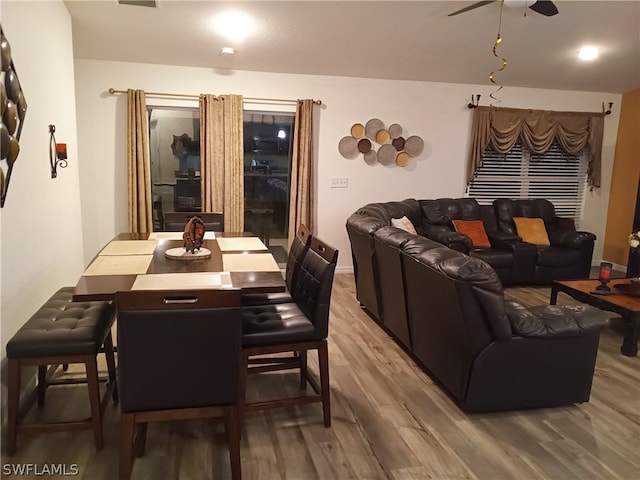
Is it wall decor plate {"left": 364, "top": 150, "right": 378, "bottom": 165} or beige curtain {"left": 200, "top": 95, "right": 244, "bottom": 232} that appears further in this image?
wall decor plate {"left": 364, "top": 150, "right": 378, "bottom": 165}

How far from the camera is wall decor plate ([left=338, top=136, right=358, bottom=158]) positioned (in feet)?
18.3

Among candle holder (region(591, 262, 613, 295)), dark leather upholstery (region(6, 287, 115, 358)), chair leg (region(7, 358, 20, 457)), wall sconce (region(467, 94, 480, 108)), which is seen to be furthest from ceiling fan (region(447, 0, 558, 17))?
chair leg (region(7, 358, 20, 457))

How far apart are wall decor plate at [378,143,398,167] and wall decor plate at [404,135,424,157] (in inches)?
6.8

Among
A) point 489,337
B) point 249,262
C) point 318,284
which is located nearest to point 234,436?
point 318,284

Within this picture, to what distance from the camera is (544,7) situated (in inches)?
120

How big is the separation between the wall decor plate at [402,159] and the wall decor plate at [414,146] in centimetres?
6

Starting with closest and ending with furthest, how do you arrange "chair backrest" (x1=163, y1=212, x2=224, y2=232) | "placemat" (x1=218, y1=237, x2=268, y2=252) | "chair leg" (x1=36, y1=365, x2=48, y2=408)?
1. "chair leg" (x1=36, y1=365, x2=48, y2=408)
2. "placemat" (x1=218, y1=237, x2=268, y2=252)
3. "chair backrest" (x1=163, y1=212, x2=224, y2=232)

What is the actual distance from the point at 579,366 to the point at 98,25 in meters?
4.42

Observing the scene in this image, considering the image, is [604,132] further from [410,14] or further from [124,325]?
[124,325]

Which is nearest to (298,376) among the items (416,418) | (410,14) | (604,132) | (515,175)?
(416,418)

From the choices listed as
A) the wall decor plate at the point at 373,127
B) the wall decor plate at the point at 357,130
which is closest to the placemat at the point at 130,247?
the wall decor plate at the point at 357,130

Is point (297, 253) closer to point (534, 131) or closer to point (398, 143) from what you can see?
point (398, 143)

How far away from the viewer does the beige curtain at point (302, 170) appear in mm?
5309

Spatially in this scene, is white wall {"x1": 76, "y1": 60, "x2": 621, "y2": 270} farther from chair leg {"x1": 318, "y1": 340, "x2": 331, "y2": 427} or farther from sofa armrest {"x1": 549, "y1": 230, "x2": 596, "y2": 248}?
chair leg {"x1": 318, "y1": 340, "x2": 331, "y2": 427}
